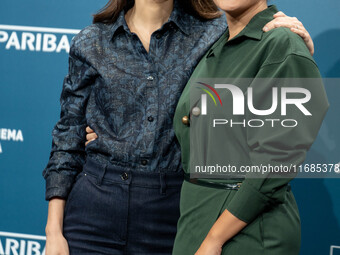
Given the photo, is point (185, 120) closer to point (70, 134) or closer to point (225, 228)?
point (225, 228)

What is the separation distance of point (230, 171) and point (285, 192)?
127mm

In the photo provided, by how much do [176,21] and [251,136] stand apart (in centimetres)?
51

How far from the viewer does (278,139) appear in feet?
3.58

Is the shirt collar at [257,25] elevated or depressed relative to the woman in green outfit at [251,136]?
elevated

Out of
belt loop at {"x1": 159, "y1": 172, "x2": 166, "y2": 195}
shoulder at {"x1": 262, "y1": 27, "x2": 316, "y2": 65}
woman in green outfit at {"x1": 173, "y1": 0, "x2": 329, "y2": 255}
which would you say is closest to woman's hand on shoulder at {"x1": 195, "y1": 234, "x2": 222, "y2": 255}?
woman in green outfit at {"x1": 173, "y1": 0, "x2": 329, "y2": 255}

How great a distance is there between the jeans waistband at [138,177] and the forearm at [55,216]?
0.18 metres

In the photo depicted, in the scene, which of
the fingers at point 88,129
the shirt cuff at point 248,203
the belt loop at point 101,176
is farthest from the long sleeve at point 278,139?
the fingers at point 88,129

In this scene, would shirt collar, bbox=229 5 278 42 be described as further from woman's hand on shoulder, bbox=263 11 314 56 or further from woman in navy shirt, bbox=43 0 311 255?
woman in navy shirt, bbox=43 0 311 255

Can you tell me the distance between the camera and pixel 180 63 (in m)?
1.47

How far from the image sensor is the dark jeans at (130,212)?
142 cm

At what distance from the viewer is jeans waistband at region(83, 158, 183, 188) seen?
1421 mm

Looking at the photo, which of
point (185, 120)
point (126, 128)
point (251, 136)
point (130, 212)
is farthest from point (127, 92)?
point (251, 136)

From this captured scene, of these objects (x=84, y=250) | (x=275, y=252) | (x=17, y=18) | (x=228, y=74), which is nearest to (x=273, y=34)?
(x=228, y=74)

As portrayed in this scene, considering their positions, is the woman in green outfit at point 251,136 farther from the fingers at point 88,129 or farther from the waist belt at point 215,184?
the fingers at point 88,129
